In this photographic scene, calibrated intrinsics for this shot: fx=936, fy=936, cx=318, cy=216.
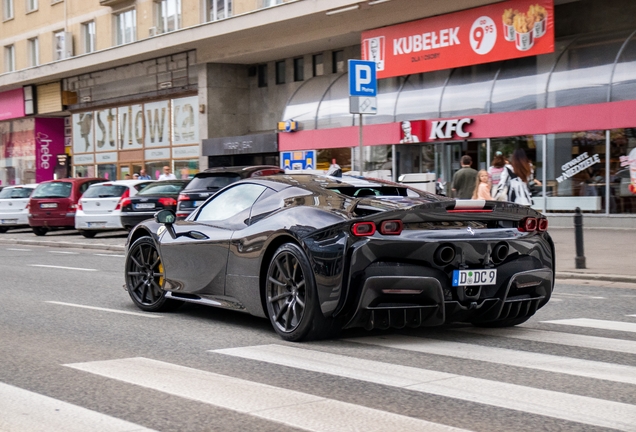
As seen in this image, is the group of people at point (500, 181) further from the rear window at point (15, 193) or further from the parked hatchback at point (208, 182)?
the rear window at point (15, 193)

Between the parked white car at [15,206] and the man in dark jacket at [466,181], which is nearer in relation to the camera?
the man in dark jacket at [466,181]

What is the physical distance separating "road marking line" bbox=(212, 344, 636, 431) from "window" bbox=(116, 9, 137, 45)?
33.6 metres

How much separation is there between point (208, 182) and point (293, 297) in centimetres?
1179

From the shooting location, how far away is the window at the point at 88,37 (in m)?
41.4

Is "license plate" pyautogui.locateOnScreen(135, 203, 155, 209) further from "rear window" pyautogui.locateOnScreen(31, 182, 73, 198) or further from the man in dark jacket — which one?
the man in dark jacket

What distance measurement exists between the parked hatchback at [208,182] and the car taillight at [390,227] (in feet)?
37.9

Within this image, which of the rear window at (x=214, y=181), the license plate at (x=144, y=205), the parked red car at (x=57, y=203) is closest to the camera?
the rear window at (x=214, y=181)

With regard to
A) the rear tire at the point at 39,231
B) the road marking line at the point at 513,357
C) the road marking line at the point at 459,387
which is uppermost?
the road marking line at the point at 459,387

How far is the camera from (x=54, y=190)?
85.0ft

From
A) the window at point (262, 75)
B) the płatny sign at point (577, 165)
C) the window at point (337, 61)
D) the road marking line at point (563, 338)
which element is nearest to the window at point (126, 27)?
the window at point (262, 75)

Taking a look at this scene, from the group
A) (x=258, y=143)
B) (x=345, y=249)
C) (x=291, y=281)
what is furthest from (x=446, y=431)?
(x=258, y=143)

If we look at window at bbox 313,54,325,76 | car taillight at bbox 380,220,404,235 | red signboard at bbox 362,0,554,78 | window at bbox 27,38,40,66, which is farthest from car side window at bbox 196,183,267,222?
window at bbox 27,38,40,66

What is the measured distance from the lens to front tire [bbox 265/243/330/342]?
21.7 feet

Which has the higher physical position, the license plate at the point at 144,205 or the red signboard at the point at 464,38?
the red signboard at the point at 464,38
